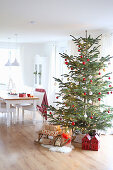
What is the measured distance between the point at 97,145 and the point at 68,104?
37.7 inches

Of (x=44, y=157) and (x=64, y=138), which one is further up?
(x=64, y=138)

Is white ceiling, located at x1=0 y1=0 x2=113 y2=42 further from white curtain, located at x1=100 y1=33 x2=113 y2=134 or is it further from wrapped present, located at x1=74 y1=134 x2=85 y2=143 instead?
wrapped present, located at x1=74 y1=134 x2=85 y2=143

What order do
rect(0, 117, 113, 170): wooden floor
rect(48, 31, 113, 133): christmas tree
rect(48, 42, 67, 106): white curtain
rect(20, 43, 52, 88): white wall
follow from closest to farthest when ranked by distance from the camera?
1. rect(0, 117, 113, 170): wooden floor
2. rect(48, 31, 113, 133): christmas tree
3. rect(48, 42, 67, 106): white curtain
4. rect(20, 43, 52, 88): white wall

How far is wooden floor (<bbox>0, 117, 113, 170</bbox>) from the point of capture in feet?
11.6

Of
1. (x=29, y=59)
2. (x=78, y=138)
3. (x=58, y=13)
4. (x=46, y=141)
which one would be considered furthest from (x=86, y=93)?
(x=29, y=59)

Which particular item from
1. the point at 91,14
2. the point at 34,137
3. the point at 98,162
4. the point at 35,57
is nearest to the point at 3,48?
the point at 35,57

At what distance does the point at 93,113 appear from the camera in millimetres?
4496

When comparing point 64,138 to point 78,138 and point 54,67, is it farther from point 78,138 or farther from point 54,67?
point 54,67

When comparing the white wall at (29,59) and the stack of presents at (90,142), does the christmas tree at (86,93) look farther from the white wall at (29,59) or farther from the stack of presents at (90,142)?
the white wall at (29,59)

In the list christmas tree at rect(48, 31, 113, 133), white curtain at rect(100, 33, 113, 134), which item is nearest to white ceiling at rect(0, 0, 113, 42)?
white curtain at rect(100, 33, 113, 134)

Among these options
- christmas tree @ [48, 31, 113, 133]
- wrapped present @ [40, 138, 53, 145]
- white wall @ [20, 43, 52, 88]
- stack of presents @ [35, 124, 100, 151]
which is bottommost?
wrapped present @ [40, 138, 53, 145]

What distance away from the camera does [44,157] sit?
3.91m

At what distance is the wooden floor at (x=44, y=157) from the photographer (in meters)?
3.55

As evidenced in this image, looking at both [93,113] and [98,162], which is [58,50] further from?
[98,162]
